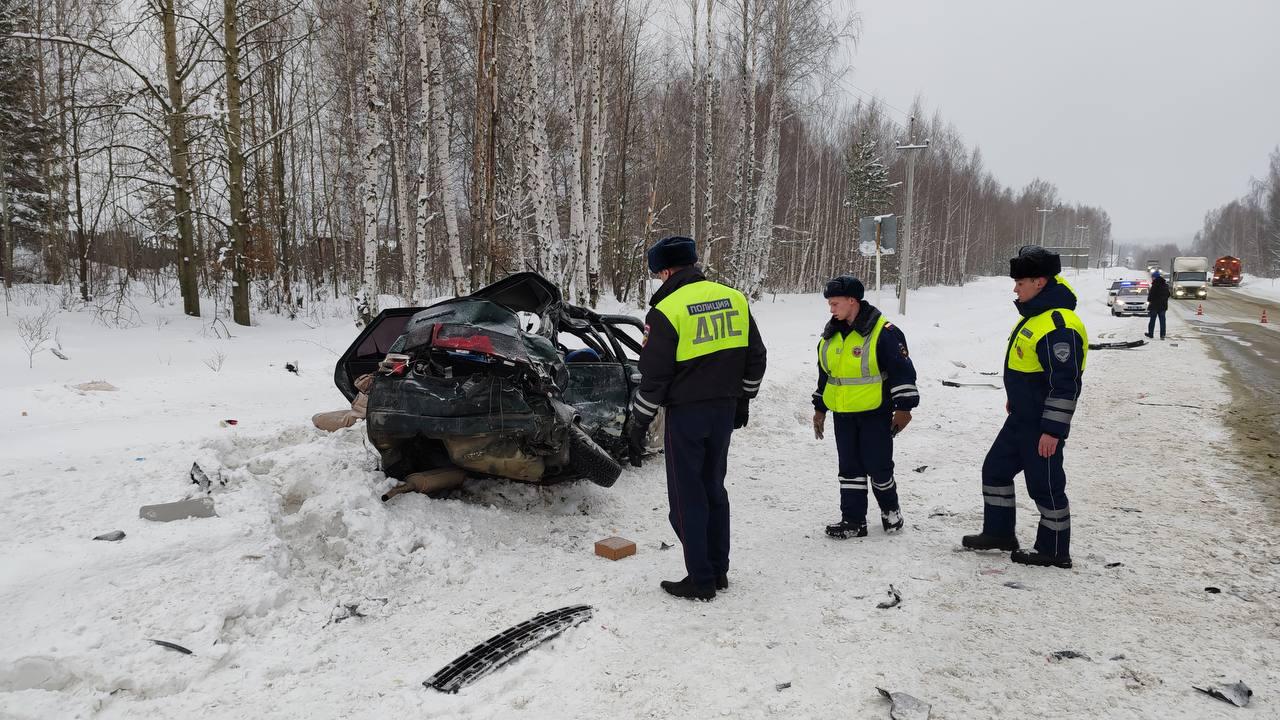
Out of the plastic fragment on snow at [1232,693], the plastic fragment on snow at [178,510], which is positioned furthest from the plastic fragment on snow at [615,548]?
the plastic fragment on snow at [1232,693]

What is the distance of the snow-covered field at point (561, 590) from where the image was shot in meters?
2.66

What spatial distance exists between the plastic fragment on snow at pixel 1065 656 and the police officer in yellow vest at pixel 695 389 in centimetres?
155

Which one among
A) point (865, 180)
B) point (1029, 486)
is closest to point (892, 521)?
point (1029, 486)

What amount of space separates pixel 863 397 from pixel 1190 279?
40.5 meters

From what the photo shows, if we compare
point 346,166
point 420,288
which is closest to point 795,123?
point 346,166

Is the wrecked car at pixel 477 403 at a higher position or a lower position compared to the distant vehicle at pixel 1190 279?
lower

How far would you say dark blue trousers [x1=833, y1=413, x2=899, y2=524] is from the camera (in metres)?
4.48

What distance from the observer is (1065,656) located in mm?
2947

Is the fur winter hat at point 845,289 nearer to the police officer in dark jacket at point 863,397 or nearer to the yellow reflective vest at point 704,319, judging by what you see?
the police officer in dark jacket at point 863,397

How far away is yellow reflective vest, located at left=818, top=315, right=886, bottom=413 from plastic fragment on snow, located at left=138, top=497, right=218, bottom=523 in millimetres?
3862

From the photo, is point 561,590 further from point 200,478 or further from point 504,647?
point 200,478

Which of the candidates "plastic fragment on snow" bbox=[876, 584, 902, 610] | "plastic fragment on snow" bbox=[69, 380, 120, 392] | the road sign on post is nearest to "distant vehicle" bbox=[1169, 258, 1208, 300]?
the road sign on post

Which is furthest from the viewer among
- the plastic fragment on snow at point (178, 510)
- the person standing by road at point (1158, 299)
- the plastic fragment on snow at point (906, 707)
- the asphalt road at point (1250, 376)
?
the person standing by road at point (1158, 299)

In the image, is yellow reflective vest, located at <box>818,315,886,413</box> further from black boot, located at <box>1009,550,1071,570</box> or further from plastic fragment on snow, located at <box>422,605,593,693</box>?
plastic fragment on snow, located at <box>422,605,593,693</box>
